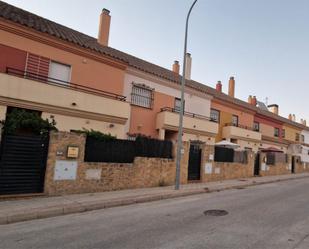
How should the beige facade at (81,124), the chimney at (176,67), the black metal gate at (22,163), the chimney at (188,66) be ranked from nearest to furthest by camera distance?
1. the black metal gate at (22,163)
2. the beige facade at (81,124)
3. the chimney at (188,66)
4. the chimney at (176,67)

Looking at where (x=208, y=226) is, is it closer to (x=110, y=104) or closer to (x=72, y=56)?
(x=110, y=104)

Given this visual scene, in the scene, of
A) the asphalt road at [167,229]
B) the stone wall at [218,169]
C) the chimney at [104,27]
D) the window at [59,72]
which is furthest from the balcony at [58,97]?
the asphalt road at [167,229]

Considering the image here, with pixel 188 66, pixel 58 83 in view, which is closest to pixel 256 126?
pixel 188 66

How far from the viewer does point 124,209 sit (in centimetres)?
880

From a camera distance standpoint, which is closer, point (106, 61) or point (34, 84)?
point (34, 84)

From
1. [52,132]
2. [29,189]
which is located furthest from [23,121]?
[29,189]

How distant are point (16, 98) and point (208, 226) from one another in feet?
34.0

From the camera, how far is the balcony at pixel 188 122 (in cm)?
1916

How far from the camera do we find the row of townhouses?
43.3 feet

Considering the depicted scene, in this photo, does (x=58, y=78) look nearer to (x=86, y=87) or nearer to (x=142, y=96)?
(x=86, y=87)

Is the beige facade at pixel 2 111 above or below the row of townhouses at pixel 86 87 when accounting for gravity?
below

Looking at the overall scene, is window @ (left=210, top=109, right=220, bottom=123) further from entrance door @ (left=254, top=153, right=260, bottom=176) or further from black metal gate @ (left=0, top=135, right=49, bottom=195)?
black metal gate @ (left=0, top=135, right=49, bottom=195)

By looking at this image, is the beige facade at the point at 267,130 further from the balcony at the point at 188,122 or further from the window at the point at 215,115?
the balcony at the point at 188,122

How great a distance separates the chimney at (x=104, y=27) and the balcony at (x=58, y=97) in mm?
5554
